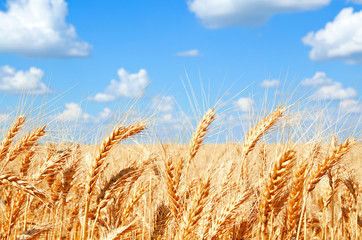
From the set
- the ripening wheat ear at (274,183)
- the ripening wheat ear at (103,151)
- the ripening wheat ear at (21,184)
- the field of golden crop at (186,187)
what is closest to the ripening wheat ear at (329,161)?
the field of golden crop at (186,187)

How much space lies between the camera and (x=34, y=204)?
14.5 ft

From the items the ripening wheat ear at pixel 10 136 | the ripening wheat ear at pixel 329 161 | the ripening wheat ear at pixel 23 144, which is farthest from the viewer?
the ripening wheat ear at pixel 23 144

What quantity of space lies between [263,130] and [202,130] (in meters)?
0.61

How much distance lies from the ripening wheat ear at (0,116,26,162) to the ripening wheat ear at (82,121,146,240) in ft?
2.61

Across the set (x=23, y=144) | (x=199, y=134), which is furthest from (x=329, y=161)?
(x=23, y=144)

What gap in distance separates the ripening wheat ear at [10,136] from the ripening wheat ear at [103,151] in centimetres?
80

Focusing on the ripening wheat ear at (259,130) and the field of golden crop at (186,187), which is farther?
the ripening wheat ear at (259,130)

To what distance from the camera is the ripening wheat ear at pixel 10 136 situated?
10.5 feet

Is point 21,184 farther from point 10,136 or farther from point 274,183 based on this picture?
point 274,183

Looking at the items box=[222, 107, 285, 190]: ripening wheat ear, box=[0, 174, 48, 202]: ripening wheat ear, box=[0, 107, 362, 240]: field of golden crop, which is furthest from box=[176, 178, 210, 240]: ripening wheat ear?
box=[222, 107, 285, 190]: ripening wheat ear

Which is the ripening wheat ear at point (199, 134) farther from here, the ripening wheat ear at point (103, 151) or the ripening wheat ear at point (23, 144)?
the ripening wheat ear at point (23, 144)

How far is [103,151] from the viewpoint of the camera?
115 inches

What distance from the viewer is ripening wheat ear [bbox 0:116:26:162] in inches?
126

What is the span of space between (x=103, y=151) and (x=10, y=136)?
106 centimetres
